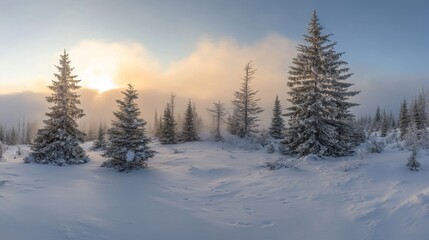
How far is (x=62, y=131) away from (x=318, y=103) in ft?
51.5

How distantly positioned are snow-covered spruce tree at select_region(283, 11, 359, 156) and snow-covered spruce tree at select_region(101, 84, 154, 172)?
31.1 ft

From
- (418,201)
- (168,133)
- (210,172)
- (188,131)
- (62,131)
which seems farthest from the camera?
(188,131)

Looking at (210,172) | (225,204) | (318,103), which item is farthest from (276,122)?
(225,204)

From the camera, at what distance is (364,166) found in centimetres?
1349

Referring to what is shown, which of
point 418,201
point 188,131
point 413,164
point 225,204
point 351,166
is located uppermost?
point 188,131

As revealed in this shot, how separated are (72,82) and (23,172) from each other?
933 centimetres

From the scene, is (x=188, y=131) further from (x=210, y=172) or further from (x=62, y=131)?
(x=210, y=172)

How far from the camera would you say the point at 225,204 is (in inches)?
422

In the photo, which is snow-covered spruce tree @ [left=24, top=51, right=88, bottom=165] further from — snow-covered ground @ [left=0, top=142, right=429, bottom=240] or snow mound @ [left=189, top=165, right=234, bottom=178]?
snow mound @ [left=189, top=165, right=234, bottom=178]

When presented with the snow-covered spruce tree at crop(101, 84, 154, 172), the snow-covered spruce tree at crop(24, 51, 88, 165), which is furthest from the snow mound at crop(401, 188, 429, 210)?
the snow-covered spruce tree at crop(24, 51, 88, 165)

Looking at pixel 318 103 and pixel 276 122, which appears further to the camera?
pixel 276 122

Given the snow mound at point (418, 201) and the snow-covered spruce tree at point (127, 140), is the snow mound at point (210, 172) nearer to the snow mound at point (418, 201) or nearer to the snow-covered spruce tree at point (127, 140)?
the snow-covered spruce tree at point (127, 140)

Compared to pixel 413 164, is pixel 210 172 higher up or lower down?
lower down

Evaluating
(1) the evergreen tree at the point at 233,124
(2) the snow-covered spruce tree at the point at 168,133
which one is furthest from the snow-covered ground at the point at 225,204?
(1) the evergreen tree at the point at 233,124
